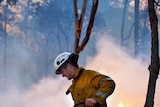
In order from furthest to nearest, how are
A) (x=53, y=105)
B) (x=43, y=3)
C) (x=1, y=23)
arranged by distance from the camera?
(x=43, y=3)
(x=1, y=23)
(x=53, y=105)

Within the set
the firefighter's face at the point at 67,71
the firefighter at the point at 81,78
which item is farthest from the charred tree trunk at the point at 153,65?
the firefighter's face at the point at 67,71

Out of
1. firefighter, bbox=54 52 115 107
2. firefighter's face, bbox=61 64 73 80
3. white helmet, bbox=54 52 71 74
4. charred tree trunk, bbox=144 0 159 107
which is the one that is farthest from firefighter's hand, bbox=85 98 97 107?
charred tree trunk, bbox=144 0 159 107

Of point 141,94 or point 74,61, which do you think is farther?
point 141,94

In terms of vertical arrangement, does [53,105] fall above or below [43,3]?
below

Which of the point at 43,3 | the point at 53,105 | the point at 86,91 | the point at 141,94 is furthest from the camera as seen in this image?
→ the point at 43,3

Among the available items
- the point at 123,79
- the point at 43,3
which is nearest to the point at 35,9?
the point at 43,3

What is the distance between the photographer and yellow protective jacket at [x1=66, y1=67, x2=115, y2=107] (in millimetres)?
3744

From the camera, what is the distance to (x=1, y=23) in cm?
4116

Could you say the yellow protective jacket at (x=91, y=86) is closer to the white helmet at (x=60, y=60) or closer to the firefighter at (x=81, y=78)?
the firefighter at (x=81, y=78)

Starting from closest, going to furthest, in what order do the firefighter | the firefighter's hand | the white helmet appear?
the firefighter's hand, the firefighter, the white helmet

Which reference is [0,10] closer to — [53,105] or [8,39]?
[8,39]

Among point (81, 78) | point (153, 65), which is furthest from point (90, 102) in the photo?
point (153, 65)

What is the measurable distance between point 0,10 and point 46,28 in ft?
17.5

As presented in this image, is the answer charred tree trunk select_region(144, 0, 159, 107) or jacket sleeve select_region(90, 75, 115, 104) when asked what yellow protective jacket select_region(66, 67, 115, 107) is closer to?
jacket sleeve select_region(90, 75, 115, 104)
